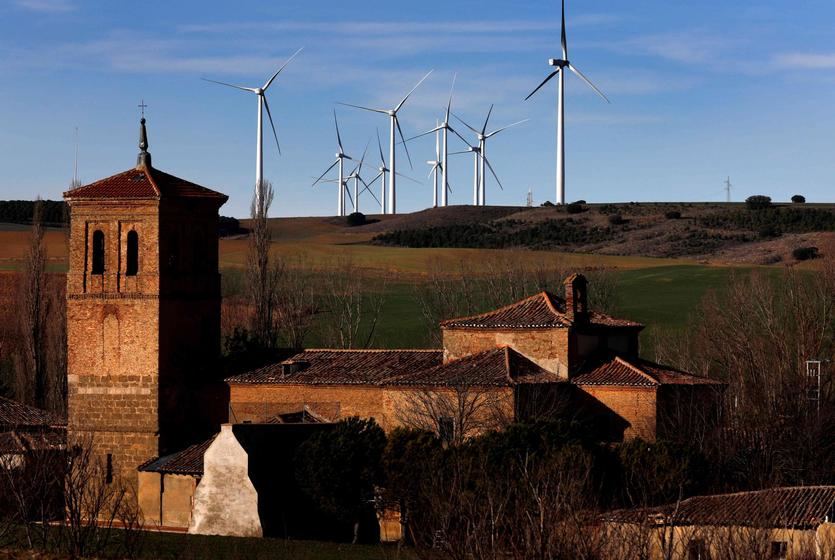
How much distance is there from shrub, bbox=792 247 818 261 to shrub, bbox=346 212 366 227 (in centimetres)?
4128

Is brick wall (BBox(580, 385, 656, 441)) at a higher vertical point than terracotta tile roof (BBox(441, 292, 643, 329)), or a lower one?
lower

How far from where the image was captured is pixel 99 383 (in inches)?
1767

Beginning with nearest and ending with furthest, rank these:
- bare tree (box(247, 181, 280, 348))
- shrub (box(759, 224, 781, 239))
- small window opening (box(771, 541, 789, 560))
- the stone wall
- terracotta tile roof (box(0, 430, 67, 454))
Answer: small window opening (box(771, 541, 789, 560)) → the stone wall → terracotta tile roof (box(0, 430, 67, 454)) → bare tree (box(247, 181, 280, 348)) → shrub (box(759, 224, 781, 239))

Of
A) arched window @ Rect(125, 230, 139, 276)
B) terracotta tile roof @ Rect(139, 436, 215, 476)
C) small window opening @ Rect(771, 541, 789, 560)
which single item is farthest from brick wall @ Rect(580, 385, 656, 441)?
arched window @ Rect(125, 230, 139, 276)

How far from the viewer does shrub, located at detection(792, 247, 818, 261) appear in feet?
288

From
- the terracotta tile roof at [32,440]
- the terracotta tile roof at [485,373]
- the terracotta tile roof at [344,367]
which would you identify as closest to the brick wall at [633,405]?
the terracotta tile roof at [485,373]

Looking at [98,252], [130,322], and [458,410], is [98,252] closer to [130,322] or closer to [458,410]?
[130,322]

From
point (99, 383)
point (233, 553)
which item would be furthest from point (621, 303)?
point (233, 553)

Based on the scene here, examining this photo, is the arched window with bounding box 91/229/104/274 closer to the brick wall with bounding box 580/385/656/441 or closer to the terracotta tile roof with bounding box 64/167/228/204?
the terracotta tile roof with bounding box 64/167/228/204

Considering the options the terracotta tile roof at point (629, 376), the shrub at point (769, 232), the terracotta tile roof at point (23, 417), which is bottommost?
the terracotta tile roof at point (23, 417)

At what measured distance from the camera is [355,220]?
120750 millimetres

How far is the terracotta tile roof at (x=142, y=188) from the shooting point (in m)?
45.2

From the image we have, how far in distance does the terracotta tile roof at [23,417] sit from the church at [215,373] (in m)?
5.45

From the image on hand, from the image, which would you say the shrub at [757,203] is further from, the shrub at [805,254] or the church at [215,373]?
the church at [215,373]
